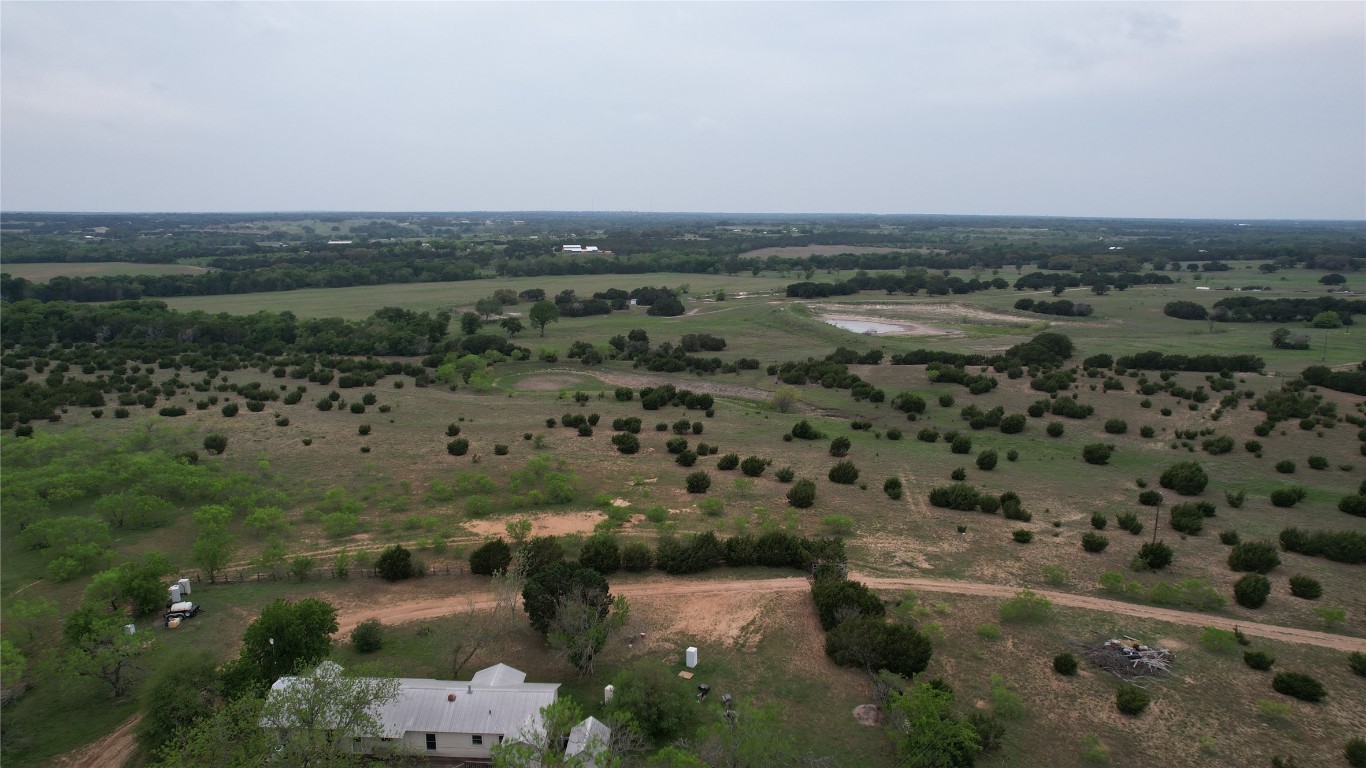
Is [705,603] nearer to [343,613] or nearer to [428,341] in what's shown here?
[343,613]

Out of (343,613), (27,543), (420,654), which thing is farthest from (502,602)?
(27,543)

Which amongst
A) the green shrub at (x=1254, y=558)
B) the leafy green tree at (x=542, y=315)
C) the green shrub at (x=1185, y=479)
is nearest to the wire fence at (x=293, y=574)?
the green shrub at (x=1254, y=558)

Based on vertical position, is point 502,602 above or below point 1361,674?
above

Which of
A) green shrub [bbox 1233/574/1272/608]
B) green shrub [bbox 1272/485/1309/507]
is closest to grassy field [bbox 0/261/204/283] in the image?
green shrub [bbox 1233/574/1272/608]

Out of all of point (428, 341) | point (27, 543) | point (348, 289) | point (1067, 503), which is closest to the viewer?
point (27, 543)

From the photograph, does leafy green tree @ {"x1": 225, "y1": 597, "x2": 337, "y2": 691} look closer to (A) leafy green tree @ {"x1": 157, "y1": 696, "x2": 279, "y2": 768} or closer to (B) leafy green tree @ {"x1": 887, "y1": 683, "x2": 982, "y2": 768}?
(A) leafy green tree @ {"x1": 157, "y1": 696, "x2": 279, "y2": 768}

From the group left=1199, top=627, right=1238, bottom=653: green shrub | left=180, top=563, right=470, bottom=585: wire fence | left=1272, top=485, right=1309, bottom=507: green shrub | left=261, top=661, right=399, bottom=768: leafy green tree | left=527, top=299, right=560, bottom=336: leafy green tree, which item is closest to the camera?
left=261, top=661, right=399, bottom=768: leafy green tree

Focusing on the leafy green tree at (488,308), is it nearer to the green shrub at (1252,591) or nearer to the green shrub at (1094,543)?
the green shrub at (1094,543)
